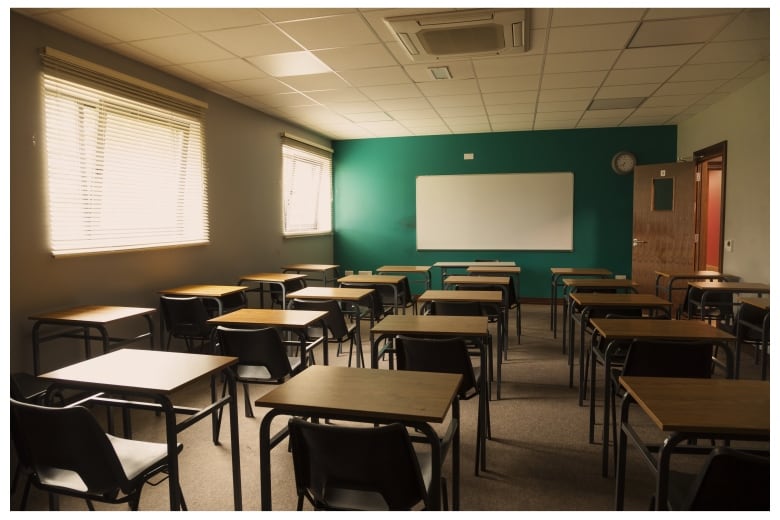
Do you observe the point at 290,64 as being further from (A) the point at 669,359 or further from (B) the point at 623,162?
(B) the point at 623,162

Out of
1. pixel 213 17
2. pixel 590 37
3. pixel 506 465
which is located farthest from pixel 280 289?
pixel 590 37

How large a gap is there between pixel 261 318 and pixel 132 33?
2283 mm

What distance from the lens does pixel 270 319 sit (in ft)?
10.2

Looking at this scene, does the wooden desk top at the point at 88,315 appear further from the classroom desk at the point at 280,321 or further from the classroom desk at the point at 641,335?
the classroom desk at the point at 641,335

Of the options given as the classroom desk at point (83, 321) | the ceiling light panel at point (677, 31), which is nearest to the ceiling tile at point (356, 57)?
the ceiling light panel at point (677, 31)

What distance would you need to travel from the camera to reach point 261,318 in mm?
3148

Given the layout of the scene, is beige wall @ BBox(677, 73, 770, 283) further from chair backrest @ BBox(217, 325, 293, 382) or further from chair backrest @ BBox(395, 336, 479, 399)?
chair backrest @ BBox(217, 325, 293, 382)

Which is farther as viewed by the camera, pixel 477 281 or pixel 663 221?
pixel 663 221

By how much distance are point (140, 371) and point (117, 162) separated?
2747 millimetres

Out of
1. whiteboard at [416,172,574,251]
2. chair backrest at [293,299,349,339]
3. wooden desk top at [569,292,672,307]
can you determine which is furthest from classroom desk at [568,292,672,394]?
whiteboard at [416,172,574,251]

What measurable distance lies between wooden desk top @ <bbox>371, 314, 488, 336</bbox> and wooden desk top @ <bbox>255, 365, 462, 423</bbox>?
0.75m

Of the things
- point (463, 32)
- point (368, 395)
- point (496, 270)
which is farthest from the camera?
point (496, 270)

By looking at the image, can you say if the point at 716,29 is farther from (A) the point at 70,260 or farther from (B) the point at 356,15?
(A) the point at 70,260

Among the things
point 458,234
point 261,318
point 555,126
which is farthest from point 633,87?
point 261,318
